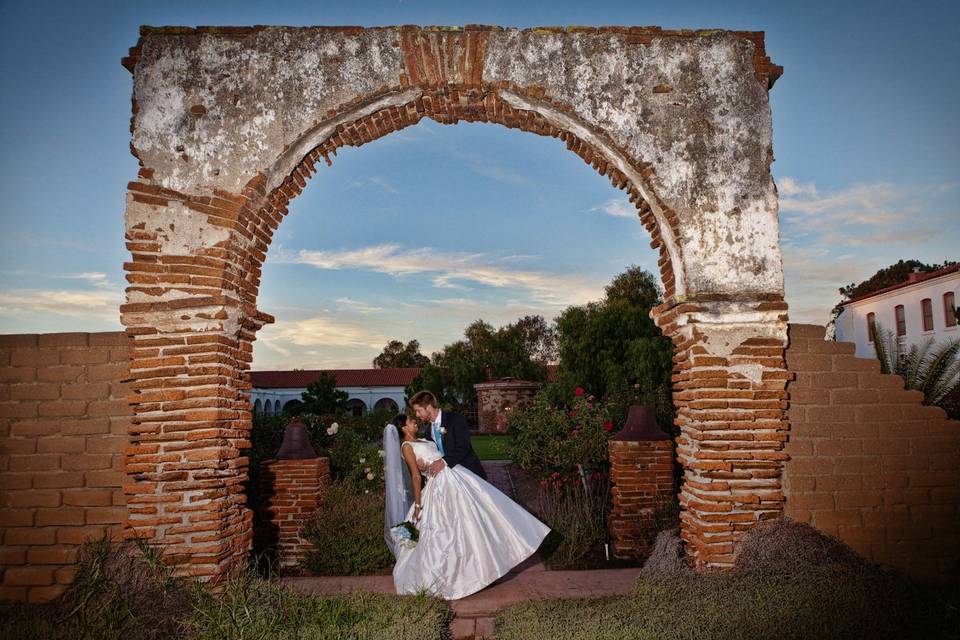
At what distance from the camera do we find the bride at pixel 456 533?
5570 millimetres

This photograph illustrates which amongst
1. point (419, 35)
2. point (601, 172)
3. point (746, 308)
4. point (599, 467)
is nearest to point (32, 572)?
point (419, 35)

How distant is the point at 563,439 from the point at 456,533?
174 inches

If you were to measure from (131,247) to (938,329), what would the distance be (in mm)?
31935

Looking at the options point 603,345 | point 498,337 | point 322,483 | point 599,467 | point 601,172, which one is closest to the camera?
point 601,172

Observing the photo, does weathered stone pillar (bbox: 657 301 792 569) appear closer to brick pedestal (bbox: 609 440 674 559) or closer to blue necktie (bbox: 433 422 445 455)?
brick pedestal (bbox: 609 440 674 559)

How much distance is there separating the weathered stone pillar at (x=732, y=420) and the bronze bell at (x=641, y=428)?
Result: 6.46 ft

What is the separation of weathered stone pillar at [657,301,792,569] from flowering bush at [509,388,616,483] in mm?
3500

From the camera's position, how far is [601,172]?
5.94 meters

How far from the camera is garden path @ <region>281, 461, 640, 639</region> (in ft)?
16.5

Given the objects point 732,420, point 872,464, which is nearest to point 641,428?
point 732,420

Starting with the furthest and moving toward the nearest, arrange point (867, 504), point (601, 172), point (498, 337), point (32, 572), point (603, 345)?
A: 1. point (498, 337)
2. point (603, 345)
3. point (601, 172)
4. point (867, 504)
5. point (32, 572)

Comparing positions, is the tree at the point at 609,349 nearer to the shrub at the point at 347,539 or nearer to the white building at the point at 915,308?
the white building at the point at 915,308

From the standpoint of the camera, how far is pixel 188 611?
4.42 m

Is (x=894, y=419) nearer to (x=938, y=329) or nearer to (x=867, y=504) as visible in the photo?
(x=867, y=504)
